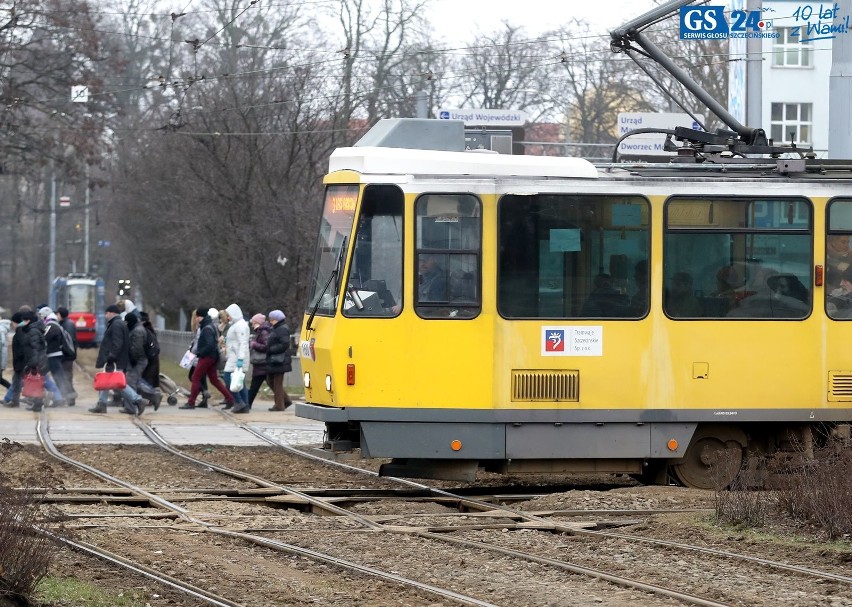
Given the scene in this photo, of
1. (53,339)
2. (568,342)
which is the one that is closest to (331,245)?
(568,342)

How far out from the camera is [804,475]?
10875 millimetres

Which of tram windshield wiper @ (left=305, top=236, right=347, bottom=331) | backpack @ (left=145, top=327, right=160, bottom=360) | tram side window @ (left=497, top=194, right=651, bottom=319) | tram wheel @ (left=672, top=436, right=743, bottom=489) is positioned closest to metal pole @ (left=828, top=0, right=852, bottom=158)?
tram side window @ (left=497, top=194, right=651, bottom=319)

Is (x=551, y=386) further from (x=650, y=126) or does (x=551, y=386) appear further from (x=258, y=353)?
(x=650, y=126)

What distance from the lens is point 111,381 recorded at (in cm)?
2205

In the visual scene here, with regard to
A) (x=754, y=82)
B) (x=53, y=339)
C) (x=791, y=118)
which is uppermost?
(x=791, y=118)

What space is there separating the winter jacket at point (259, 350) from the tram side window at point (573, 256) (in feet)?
33.9

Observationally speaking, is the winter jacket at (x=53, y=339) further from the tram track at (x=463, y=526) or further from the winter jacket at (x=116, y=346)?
the tram track at (x=463, y=526)

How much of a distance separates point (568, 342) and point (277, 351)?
408 inches

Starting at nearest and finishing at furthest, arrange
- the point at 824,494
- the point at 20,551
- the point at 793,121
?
1. the point at 20,551
2. the point at 824,494
3. the point at 793,121

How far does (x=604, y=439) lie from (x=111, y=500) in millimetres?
4289

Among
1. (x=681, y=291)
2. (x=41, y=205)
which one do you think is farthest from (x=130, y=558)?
(x=41, y=205)

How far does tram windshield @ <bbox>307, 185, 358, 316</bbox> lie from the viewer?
1306cm

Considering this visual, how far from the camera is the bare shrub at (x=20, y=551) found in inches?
294

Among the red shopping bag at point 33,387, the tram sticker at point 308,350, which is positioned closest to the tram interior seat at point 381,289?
the tram sticker at point 308,350
